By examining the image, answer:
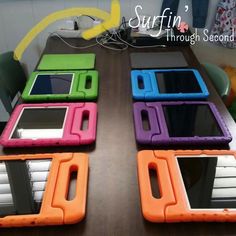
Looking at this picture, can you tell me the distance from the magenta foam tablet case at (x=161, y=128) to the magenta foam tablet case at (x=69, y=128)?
0.14 m

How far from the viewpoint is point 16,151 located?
2.69ft

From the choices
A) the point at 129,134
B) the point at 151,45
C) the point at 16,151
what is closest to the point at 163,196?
the point at 129,134

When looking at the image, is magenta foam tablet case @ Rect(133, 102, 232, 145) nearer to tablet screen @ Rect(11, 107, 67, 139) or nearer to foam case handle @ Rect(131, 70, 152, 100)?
foam case handle @ Rect(131, 70, 152, 100)

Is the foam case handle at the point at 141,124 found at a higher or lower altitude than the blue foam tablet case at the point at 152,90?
lower

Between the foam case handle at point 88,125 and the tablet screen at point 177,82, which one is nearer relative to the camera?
the foam case handle at point 88,125

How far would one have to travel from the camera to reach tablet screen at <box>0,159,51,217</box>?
0.64 m

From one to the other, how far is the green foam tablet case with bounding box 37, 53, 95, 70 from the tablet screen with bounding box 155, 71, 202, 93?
1.14 feet

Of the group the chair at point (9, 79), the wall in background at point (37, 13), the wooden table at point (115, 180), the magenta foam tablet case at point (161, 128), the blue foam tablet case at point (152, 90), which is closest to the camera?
the wooden table at point (115, 180)

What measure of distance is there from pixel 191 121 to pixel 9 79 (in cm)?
101

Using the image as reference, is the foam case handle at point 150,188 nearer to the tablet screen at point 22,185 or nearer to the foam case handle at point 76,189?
the foam case handle at point 76,189

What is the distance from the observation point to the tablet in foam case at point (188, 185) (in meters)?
0.61

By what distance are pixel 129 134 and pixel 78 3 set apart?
46.8 inches

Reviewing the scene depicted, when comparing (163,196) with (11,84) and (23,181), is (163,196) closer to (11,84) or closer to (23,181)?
(23,181)

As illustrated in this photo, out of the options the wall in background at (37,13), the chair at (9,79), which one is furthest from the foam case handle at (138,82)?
the wall in background at (37,13)
